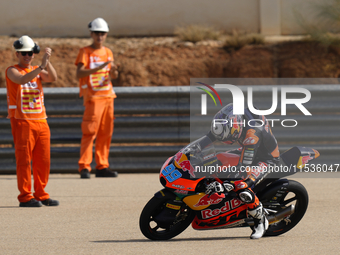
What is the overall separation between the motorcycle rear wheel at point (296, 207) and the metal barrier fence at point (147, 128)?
4.29 meters

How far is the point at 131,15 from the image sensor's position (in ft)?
59.2

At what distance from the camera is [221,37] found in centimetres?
1684

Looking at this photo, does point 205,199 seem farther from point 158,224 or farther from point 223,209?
point 158,224

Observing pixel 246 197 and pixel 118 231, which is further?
pixel 118 231

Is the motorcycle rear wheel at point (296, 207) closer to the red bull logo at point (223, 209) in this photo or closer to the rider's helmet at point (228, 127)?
the red bull logo at point (223, 209)

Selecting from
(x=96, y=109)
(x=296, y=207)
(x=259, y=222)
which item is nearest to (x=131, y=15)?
(x=96, y=109)

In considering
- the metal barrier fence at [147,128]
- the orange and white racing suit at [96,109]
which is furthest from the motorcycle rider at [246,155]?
the metal barrier fence at [147,128]

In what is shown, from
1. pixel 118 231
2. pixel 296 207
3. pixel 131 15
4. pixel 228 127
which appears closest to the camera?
pixel 228 127

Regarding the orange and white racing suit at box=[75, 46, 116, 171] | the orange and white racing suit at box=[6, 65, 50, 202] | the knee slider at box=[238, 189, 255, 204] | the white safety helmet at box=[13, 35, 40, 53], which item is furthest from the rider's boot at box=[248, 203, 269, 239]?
the orange and white racing suit at box=[75, 46, 116, 171]

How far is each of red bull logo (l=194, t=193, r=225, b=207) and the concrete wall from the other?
42.3 ft

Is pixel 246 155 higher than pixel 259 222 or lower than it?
higher

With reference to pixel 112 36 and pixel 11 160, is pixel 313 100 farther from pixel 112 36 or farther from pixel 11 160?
Result: pixel 112 36

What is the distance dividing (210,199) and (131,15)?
13.5 m

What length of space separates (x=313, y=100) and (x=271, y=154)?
477cm
